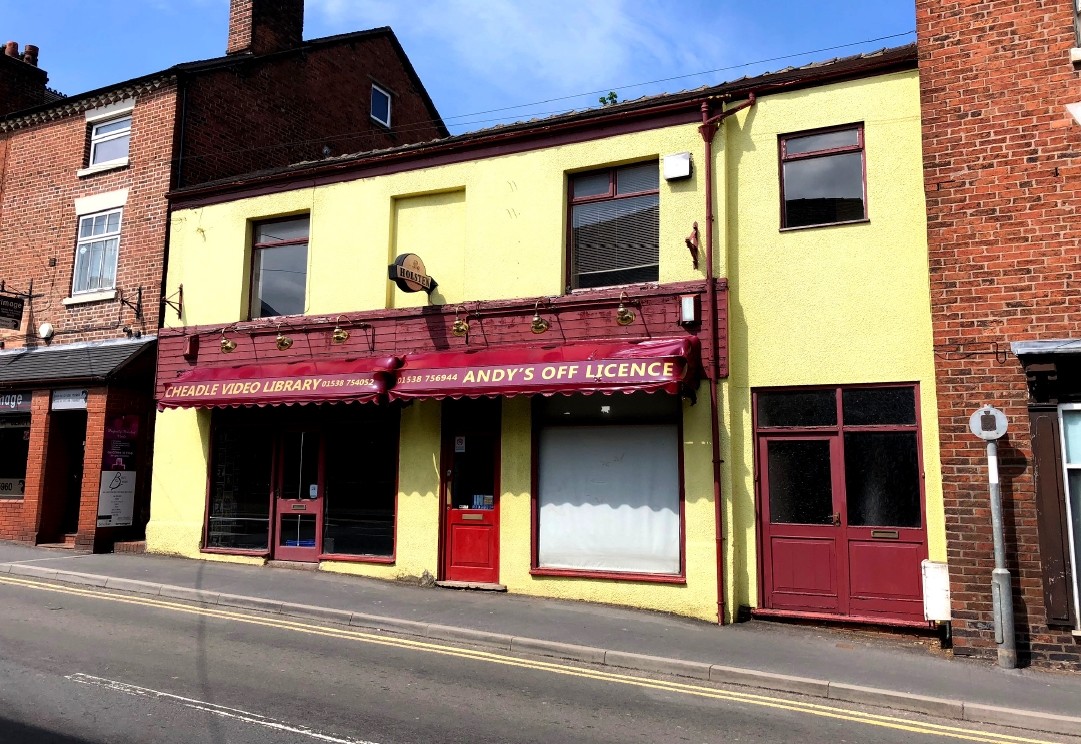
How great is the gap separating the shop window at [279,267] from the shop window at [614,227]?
16.2 feet

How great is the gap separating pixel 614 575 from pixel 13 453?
12.9 metres

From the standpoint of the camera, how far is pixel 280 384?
40.3 feet

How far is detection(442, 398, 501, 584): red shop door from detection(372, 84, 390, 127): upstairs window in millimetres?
13051

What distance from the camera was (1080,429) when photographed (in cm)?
825

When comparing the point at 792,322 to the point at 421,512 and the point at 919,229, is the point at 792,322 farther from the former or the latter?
the point at 421,512

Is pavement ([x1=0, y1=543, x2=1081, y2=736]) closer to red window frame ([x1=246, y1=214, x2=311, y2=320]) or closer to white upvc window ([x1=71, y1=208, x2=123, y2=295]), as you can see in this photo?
red window frame ([x1=246, y1=214, x2=311, y2=320])

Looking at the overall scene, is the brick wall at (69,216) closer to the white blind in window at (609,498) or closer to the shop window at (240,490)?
the shop window at (240,490)

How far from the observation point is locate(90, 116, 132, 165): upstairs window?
54.2ft

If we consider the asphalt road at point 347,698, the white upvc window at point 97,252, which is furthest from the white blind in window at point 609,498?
the white upvc window at point 97,252

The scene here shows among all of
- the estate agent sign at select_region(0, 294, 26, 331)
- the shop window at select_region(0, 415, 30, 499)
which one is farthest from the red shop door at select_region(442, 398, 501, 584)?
the estate agent sign at select_region(0, 294, 26, 331)

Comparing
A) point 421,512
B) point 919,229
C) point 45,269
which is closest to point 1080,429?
point 919,229

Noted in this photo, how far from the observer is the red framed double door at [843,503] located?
9.30 meters

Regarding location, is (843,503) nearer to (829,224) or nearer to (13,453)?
(829,224)

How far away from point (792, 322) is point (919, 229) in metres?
1.81
